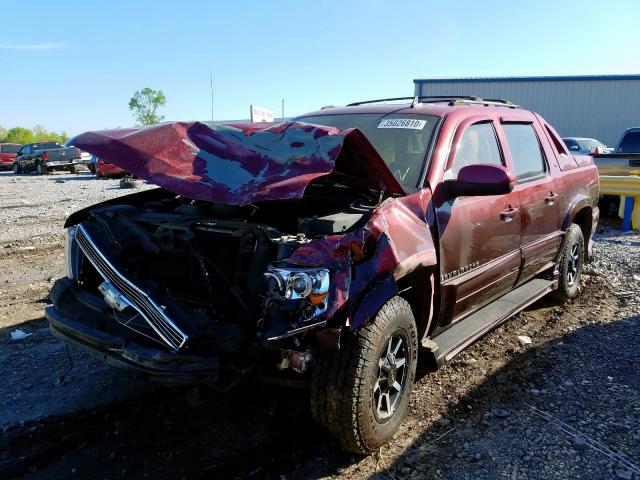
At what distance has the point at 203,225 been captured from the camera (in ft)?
9.69

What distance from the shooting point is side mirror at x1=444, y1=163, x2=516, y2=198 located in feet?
10.6

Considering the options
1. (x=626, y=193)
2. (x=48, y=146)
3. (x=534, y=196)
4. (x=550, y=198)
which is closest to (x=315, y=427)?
(x=534, y=196)

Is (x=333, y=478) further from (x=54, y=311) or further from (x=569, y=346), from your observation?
(x=569, y=346)

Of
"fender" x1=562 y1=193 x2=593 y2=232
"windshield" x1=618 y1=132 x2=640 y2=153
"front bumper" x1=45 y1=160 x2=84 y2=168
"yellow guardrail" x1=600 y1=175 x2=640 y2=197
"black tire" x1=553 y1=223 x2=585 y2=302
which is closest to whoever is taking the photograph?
"fender" x1=562 y1=193 x2=593 y2=232

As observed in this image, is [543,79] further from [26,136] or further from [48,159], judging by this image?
[26,136]

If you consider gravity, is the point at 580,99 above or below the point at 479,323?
above

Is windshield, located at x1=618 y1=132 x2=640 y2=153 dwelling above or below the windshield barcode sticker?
Answer: below

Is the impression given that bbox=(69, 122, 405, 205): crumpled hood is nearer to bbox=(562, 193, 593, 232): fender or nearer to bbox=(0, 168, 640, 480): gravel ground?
bbox=(0, 168, 640, 480): gravel ground

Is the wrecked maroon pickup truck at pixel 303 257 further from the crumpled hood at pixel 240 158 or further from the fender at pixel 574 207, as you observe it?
the fender at pixel 574 207

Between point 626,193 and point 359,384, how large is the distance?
8800 mm

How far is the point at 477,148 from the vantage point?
3.94 m

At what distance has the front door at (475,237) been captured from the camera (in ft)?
11.1

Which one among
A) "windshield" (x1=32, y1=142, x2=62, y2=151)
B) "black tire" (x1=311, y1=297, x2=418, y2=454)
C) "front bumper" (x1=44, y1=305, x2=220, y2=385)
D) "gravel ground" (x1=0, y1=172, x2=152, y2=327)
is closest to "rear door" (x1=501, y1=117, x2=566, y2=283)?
"black tire" (x1=311, y1=297, x2=418, y2=454)

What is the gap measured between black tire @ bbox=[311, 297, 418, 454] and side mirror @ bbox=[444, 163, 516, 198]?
0.88 m
